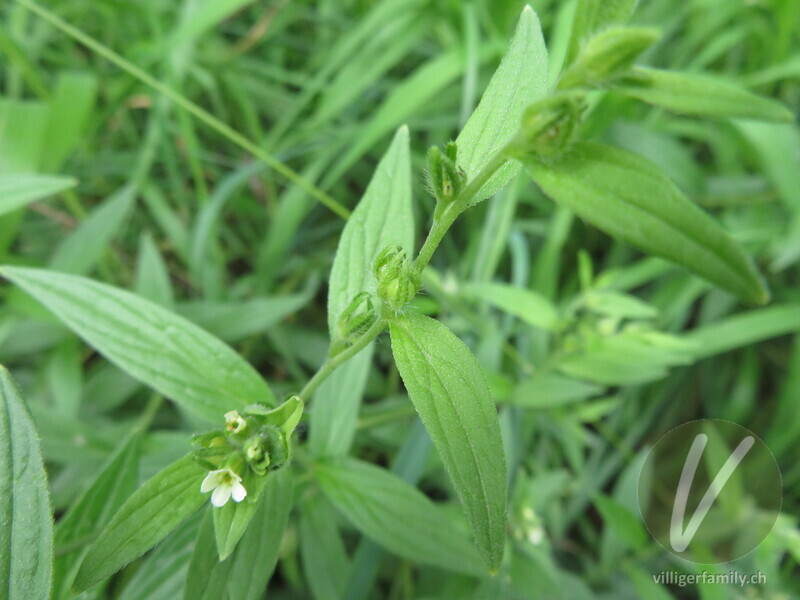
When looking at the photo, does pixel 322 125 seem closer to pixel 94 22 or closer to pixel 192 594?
pixel 94 22

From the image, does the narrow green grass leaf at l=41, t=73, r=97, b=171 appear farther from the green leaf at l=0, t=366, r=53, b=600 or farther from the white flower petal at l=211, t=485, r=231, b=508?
the white flower petal at l=211, t=485, r=231, b=508

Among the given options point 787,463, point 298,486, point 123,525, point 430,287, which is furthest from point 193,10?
point 787,463

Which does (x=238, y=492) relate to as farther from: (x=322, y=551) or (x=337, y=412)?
(x=322, y=551)

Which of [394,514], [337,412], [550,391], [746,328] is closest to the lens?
[394,514]

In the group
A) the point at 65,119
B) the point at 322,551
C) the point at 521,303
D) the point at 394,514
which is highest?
the point at 65,119

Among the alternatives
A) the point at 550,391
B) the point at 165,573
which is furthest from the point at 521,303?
the point at 165,573
